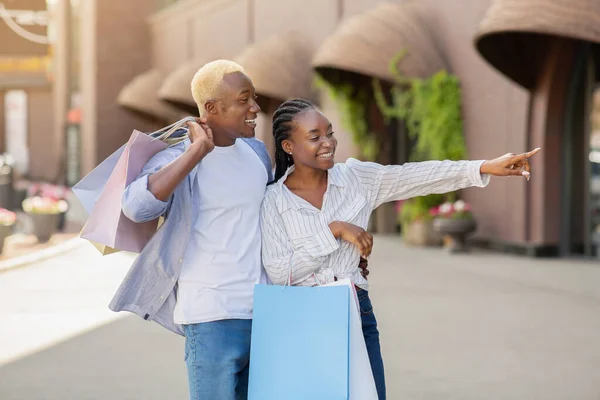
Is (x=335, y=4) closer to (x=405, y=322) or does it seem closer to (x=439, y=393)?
(x=405, y=322)

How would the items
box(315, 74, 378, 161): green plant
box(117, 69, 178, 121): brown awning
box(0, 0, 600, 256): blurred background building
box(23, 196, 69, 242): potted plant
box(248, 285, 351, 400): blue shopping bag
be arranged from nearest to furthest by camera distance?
box(248, 285, 351, 400): blue shopping bag, box(0, 0, 600, 256): blurred background building, box(23, 196, 69, 242): potted plant, box(315, 74, 378, 161): green plant, box(117, 69, 178, 121): brown awning

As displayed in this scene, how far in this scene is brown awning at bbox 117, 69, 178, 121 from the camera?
33.0m

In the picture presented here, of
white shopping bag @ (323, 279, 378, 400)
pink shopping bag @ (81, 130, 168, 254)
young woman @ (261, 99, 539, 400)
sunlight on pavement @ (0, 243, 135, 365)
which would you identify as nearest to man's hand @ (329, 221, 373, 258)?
young woman @ (261, 99, 539, 400)

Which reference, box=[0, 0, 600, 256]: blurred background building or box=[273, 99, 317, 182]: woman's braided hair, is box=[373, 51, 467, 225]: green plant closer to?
box=[0, 0, 600, 256]: blurred background building

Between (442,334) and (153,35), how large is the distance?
96.1 feet

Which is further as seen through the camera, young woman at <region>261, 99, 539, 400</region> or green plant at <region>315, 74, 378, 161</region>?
green plant at <region>315, 74, 378, 161</region>

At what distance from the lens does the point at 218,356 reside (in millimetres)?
3105

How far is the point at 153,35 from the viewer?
35.5 metres

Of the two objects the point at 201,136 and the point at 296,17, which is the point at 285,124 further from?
the point at 296,17

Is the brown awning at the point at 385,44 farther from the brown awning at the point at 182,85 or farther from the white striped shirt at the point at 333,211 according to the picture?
the white striped shirt at the point at 333,211

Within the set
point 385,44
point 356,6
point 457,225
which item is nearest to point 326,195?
point 457,225

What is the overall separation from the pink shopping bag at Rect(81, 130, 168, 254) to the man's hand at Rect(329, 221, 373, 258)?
63cm

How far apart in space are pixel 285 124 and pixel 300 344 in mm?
751

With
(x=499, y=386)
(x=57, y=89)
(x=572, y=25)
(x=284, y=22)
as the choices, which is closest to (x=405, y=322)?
(x=499, y=386)
